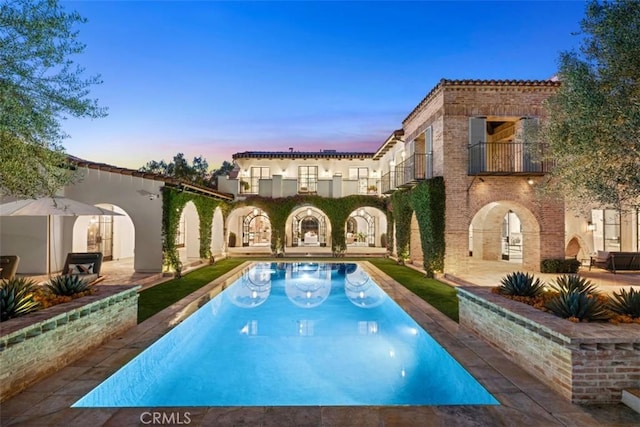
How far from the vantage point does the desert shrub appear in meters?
13.1

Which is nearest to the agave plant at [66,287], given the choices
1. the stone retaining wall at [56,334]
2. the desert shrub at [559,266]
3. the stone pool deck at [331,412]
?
the stone retaining wall at [56,334]

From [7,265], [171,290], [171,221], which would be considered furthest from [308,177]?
[7,265]

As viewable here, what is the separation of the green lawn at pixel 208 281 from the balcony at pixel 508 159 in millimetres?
4729

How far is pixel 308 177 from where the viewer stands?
25.7 metres

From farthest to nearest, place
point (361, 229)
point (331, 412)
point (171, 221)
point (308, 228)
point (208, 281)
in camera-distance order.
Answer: point (308, 228) < point (361, 229) < point (171, 221) < point (208, 281) < point (331, 412)

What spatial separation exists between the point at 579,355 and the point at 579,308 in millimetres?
956

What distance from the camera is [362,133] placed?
130 ft

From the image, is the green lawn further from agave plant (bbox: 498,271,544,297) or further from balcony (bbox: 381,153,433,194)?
balcony (bbox: 381,153,433,194)

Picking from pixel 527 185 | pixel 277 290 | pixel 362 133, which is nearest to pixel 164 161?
pixel 362 133

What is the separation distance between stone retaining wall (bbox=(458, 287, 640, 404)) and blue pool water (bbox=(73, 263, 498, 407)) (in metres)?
0.85

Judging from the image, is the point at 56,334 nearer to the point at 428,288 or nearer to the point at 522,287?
the point at 522,287

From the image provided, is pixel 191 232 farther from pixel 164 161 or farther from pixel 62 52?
pixel 164 161

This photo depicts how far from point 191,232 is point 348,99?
16.3 meters
